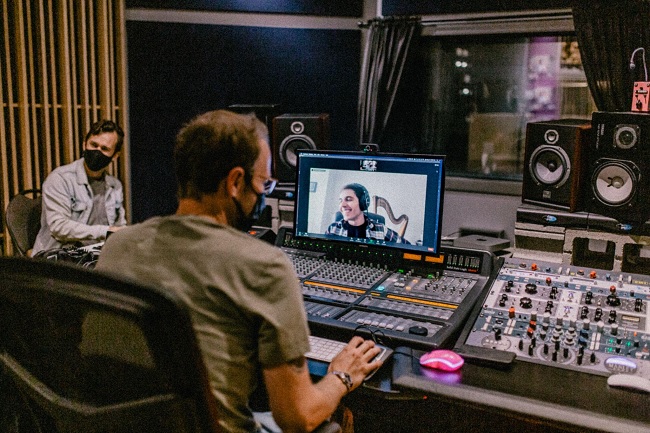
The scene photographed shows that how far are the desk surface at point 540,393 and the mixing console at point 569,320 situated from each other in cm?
7

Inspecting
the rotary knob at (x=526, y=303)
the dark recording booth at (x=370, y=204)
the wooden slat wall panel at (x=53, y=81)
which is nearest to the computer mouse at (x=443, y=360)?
the dark recording booth at (x=370, y=204)

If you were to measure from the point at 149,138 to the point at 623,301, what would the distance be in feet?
11.7

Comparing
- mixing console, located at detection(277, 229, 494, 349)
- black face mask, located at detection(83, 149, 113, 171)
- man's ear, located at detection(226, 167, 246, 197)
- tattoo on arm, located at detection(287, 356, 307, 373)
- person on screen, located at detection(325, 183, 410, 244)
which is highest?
man's ear, located at detection(226, 167, 246, 197)

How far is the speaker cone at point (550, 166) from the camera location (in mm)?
3033

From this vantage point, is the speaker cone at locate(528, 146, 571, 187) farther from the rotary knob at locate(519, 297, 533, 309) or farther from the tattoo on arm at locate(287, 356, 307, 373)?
the tattoo on arm at locate(287, 356, 307, 373)

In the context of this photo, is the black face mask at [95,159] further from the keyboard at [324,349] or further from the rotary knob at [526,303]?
the rotary knob at [526,303]

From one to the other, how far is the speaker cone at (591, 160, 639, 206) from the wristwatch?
6.60 feet

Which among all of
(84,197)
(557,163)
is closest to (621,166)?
(557,163)

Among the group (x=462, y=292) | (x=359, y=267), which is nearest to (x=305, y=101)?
(x=359, y=267)

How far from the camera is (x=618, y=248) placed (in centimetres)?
293

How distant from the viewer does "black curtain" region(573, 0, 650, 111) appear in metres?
3.50

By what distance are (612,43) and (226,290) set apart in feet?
11.0

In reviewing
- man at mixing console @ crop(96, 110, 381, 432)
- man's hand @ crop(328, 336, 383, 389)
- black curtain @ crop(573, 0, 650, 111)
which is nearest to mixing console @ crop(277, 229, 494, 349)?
man's hand @ crop(328, 336, 383, 389)

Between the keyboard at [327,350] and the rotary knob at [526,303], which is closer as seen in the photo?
the keyboard at [327,350]
